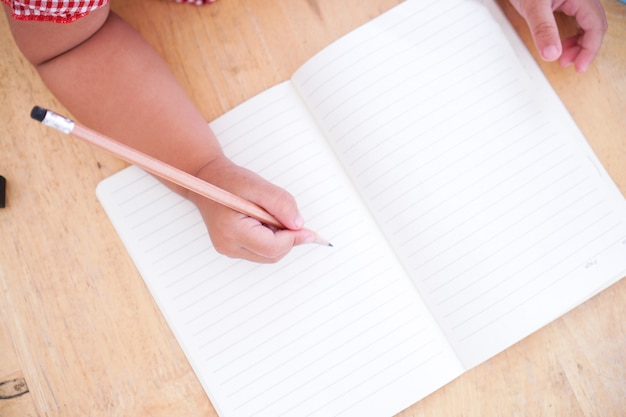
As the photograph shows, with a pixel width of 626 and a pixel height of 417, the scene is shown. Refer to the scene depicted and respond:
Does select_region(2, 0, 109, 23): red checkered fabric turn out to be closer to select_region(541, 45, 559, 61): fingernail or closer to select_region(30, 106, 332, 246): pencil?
select_region(30, 106, 332, 246): pencil

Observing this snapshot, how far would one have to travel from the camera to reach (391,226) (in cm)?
49

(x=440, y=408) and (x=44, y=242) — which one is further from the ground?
(x=44, y=242)

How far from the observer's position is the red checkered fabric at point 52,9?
40 centimetres

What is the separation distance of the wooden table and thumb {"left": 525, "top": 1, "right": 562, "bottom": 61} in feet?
0.16

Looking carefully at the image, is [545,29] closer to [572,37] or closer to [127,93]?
[572,37]

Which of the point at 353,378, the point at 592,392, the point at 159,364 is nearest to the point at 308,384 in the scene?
the point at 353,378

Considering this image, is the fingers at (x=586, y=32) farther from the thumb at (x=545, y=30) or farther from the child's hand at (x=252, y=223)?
the child's hand at (x=252, y=223)

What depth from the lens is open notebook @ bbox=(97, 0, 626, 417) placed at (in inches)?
19.0

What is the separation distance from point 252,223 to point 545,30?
0.33 metres

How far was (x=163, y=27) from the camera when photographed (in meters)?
0.53

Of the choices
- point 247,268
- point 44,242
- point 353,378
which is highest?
point 44,242

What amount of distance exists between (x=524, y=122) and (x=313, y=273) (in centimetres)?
26

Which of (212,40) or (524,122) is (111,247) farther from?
(524,122)

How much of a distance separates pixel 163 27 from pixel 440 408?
1.57ft
